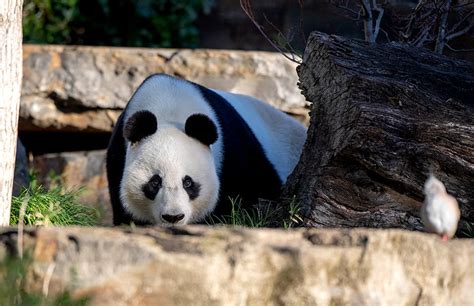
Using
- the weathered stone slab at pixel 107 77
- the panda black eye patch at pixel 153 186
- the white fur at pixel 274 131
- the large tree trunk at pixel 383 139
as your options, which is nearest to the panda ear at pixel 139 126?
the panda black eye patch at pixel 153 186

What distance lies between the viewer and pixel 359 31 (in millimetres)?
8102

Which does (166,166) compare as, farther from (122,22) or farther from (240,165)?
(122,22)

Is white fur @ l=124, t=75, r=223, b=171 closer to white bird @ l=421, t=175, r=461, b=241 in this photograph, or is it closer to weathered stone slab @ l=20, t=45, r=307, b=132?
white bird @ l=421, t=175, r=461, b=241

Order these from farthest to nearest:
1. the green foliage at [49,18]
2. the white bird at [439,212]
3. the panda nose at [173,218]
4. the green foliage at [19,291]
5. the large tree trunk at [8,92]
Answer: the green foliage at [49,18], the panda nose at [173,218], the large tree trunk at [8,92], the white bird at [439,212], the green foliage at [19,291]

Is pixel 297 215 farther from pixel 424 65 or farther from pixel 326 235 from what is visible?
pixel 326 235

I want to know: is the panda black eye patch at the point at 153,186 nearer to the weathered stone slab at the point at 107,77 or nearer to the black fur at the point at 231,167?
the black fur at the point at 231,167

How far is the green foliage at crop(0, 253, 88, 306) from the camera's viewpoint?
271 cm

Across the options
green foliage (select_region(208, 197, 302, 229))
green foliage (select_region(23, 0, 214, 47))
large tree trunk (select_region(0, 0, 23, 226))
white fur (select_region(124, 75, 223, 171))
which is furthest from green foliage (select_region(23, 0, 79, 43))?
large tree trunk (select_region(0, 0, 23, 226))

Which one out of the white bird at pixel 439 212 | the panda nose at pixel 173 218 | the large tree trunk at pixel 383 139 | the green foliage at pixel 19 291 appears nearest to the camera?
the green foliage at pixel 19 291

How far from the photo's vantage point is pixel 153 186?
4910mm

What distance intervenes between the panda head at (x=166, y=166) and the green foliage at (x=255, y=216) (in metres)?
0.14

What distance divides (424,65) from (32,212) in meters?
2.32

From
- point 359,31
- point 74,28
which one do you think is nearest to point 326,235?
point 359,31

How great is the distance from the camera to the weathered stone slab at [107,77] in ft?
26.6
